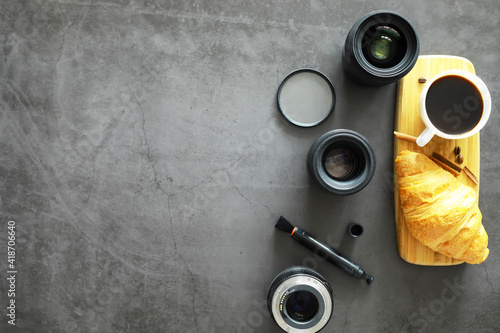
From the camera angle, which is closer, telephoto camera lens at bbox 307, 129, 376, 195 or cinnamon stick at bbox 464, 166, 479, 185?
telephoto camera lens at bbox 307, 129, 376, 195

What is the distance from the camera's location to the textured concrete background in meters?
1.81

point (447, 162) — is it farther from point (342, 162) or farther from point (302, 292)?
point (302, 292)

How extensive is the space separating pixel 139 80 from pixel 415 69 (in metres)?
1.29

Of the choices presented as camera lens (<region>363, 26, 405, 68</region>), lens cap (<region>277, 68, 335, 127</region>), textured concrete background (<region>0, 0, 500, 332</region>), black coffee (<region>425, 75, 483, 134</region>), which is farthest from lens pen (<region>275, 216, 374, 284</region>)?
camera lens (<region>363, 26, 405, 68</region>)

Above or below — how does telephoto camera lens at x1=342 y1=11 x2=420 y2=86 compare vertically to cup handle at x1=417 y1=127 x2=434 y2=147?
above

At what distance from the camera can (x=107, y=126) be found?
1825 mm

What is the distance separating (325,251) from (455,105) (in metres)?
0.86

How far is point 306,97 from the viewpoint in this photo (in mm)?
1793

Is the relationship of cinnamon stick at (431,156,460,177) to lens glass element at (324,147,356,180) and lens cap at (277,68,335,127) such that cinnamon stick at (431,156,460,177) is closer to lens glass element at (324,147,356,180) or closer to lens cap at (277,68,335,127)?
lens glass element at (324,147,356,180)

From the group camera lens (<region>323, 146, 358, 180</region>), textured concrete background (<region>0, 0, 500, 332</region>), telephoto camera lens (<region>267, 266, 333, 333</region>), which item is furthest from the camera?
textured concrete background (<region>0, 0, 500, 332</region>)

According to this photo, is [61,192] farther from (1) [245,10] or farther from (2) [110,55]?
(1) [245,10]

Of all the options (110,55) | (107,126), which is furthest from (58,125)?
(110,55)

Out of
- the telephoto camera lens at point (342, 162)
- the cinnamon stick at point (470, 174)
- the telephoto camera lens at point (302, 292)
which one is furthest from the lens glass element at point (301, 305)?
the cinnamon stick at point (470, 174)

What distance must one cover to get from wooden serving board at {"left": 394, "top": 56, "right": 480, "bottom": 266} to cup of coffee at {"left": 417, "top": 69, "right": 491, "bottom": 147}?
11cm
